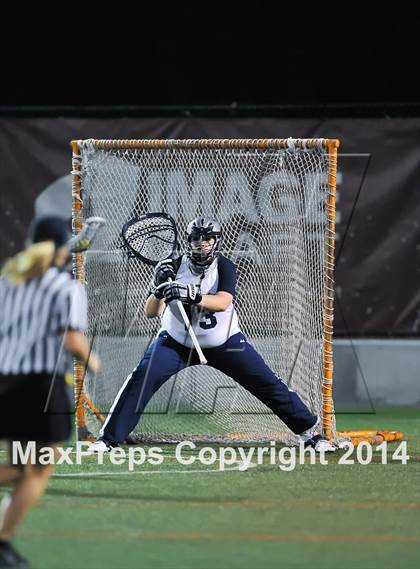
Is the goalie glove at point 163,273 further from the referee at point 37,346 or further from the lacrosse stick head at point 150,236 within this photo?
the referee at point 37,346

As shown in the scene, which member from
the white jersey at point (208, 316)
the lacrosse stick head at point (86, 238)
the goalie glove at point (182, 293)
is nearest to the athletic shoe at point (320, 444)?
the white jersey at point (208, 316)

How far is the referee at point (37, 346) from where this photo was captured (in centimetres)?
498

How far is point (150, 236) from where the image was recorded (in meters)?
8.14

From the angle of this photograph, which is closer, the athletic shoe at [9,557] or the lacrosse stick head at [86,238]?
the athletic shoe at [9,557]

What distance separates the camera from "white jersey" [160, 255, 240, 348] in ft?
26.0

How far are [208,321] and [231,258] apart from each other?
1257 mm

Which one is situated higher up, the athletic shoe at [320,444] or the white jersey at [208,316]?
the white jersey at [208,316]

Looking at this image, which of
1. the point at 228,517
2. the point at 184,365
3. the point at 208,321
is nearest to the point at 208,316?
the point at 208,321

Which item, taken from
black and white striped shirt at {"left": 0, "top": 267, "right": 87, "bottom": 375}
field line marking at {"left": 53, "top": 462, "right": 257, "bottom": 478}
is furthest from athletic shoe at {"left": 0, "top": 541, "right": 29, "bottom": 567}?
field line marking at {"left": 53, "top": 462, "right": 257, "bottom": 478}

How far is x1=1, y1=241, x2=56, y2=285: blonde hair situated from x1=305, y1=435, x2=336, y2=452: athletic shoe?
3.35 metres

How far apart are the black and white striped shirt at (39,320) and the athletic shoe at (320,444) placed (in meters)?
3.20

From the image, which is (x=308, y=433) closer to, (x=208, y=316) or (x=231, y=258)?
(x=208, y=316)

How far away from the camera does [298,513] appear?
602 centimetres

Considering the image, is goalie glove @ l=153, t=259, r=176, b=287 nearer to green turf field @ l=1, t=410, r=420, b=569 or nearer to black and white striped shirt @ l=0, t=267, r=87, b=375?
green turf field @ l=1, t=410, r=420, b=569
